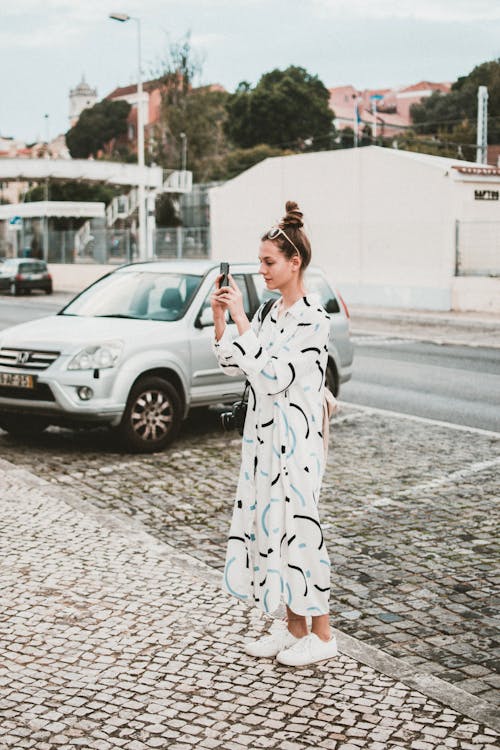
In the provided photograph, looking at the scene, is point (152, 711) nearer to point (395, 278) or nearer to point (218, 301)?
point (218, 301)

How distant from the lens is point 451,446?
9.39 meters

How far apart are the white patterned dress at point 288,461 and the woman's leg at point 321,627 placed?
0.08 m

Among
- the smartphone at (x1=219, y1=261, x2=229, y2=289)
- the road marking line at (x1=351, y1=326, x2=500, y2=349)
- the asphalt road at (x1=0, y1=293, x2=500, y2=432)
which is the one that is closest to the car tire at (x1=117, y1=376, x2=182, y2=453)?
the asphalt road at (x1=0, y1=293, x2=500, y2=432)

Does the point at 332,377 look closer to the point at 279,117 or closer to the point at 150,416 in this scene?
the point at 150,416

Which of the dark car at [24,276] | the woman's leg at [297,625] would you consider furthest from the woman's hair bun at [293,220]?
the dark car at [24,276]

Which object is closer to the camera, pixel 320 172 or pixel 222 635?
pixel 222 635

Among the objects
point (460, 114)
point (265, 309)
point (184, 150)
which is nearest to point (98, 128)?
point (460, 114)

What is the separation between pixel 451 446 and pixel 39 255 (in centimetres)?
4073

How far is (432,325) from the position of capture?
23.6 m

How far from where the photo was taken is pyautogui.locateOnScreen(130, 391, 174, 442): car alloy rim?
29.2 ft

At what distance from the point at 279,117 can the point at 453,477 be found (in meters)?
84.1

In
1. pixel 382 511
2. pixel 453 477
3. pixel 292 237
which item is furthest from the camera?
pixel 453 477

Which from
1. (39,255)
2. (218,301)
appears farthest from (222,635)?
(39,255)

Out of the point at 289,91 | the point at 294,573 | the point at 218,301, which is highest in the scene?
the point at 289,91
